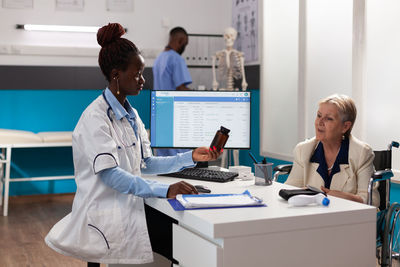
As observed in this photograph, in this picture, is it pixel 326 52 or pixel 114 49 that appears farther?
pixel 326 52

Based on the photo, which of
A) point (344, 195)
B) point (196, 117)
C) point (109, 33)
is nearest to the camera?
point (109, 33)

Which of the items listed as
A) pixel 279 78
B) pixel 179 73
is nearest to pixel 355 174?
pixel 279 78

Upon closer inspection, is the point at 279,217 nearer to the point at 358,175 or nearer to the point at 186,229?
the point at 186,229

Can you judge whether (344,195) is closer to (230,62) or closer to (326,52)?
(326,52)

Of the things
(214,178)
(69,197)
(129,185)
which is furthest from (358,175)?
(69,197)

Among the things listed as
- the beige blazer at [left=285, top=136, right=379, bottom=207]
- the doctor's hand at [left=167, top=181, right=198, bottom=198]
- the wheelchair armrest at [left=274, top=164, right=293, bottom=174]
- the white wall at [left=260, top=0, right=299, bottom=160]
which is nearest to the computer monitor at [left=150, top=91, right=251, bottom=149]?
the wheelchair armrest at [left=274, top=164, right=293, bottom=174]

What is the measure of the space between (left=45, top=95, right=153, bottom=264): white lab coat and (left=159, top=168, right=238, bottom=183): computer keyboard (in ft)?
1.39

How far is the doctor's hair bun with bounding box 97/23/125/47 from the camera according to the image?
2.00 metres

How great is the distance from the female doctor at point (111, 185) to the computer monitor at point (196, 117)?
0.63 metres

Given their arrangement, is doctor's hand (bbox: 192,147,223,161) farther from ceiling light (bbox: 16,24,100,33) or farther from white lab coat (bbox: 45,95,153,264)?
ceiling light (bbox: 16,24,100,33)

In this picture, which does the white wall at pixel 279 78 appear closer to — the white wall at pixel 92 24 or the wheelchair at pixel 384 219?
the white wall at pixel 92 24

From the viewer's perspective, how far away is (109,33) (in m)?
2.00

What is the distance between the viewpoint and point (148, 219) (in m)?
2.30

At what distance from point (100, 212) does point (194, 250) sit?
1.41ft
